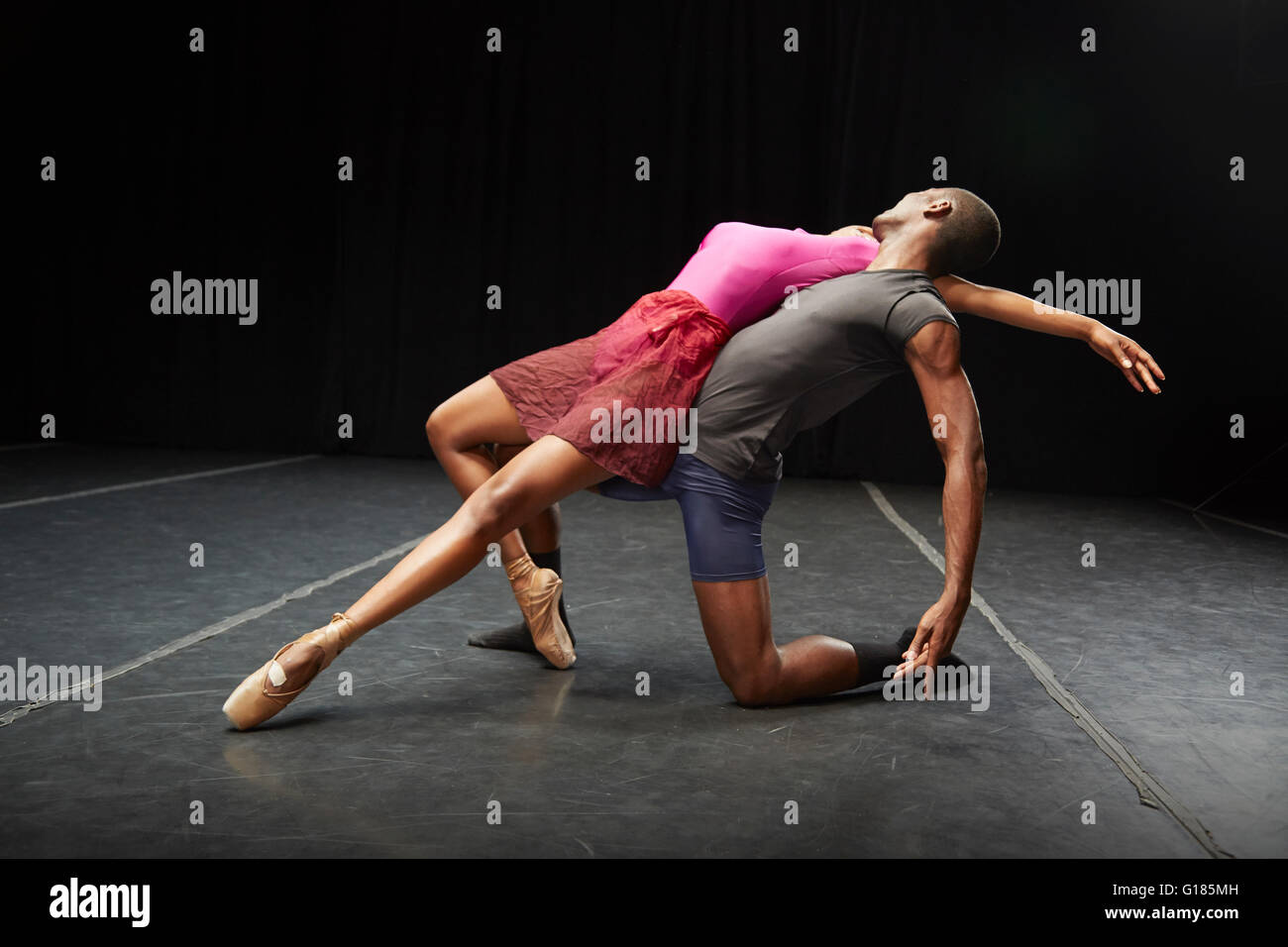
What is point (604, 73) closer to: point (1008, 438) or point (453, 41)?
point (453, 41)

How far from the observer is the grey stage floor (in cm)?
162

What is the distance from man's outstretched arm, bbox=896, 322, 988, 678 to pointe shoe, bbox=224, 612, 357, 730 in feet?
3.01

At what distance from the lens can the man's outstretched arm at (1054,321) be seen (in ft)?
6.56

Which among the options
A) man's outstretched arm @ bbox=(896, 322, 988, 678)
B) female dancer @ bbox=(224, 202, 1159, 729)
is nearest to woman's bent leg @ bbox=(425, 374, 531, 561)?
female dancer @ bbox=(224, 202, 1159, 729)

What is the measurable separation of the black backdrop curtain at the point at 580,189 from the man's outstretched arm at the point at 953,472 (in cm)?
414

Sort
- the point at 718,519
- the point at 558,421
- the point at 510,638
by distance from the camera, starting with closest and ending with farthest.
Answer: the point at 718,519
the point at 558,421
the point at 510,638

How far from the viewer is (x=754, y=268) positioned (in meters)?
2.27

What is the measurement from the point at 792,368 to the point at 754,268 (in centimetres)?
25

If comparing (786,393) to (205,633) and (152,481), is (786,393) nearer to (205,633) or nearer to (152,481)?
(205,633)

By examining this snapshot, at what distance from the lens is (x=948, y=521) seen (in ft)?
6.31

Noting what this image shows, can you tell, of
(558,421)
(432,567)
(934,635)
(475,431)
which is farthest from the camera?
(475,431)

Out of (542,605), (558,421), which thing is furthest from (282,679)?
(558,421)

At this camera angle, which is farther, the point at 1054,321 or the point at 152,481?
the point at 152,481

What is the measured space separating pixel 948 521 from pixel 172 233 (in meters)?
6.02
